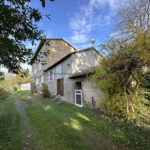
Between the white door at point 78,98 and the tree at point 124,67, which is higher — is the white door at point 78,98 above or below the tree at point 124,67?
below

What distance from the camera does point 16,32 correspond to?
272 centimetres

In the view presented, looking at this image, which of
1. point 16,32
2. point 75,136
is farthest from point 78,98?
point 16,32

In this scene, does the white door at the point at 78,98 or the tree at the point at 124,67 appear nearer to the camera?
the tree at the point at 124,67

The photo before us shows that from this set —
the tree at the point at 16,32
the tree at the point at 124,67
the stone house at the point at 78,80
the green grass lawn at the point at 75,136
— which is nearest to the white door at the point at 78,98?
the stone house at the point at 78,80

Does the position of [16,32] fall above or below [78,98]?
above

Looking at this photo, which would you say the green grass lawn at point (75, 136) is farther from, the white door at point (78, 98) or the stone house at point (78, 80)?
the white door at point (78, 98)

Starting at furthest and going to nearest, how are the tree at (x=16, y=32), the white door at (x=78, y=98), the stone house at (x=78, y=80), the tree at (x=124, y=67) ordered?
the white door at (x=78, y=98) < the stone house at (x=78, y=80) < the tree at (x=124, y=67) < the tree at (x=16, y=32)

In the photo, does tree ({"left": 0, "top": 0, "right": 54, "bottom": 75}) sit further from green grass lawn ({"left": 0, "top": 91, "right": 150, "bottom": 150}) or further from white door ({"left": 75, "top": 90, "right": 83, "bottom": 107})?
white door ({"left": 75, "top": 90, "right": 83, "bottom": 107})

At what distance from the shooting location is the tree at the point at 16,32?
2.24m

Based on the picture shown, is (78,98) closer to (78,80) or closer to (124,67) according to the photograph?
(78,80)

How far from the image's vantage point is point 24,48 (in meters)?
3.06

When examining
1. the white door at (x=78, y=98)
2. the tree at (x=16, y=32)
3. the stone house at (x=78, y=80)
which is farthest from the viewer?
the white door at (x=78, y=98)

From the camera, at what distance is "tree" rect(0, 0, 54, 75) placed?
2.24 meters

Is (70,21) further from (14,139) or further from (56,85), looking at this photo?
(14,139)
